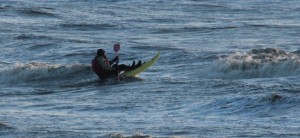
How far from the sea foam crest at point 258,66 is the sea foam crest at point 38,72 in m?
3.69

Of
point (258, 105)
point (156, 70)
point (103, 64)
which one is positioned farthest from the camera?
point (156, 70)

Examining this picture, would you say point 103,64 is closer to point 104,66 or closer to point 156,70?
point 104,66

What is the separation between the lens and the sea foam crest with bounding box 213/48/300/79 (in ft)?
74.1

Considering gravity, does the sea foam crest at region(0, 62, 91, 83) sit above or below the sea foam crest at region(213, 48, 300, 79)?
below

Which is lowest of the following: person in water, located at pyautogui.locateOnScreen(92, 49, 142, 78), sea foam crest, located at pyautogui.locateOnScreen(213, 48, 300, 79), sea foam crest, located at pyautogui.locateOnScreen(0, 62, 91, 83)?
sea foam crest, located at pyautogui.locateOnScreen(0, 62, 91, 83)

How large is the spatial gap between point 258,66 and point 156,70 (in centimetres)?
277

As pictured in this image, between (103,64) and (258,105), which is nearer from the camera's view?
(258,105)

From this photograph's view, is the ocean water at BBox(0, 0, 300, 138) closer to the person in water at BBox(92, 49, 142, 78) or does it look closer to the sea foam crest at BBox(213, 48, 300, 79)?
the sea foam crest at BBox(213, 48, 300, 79)

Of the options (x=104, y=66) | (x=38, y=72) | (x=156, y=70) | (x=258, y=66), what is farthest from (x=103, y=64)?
(x=258, y=66)

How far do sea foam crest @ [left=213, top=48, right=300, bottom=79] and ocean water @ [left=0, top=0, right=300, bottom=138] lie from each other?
0.03 meters

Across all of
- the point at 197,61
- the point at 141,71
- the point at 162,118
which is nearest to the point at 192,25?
the point at 197,61

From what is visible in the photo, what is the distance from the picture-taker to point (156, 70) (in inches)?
971

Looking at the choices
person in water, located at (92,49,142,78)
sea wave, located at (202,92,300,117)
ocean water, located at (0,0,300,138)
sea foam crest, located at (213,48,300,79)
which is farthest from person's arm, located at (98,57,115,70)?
sea wave, located at (202,92,300,117)

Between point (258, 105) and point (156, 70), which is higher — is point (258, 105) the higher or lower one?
the higher one
